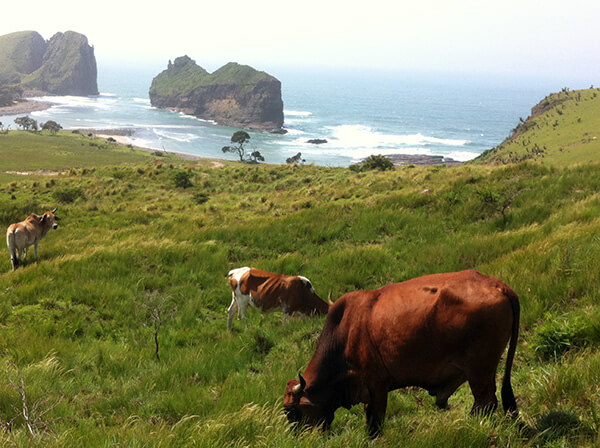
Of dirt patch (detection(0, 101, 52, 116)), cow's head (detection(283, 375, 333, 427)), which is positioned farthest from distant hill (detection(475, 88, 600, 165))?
dirt patch (detection(0, 101, 52, 116))

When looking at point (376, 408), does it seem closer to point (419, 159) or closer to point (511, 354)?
point (511, 354)

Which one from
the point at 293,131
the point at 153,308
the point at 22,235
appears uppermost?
the point at 293,131

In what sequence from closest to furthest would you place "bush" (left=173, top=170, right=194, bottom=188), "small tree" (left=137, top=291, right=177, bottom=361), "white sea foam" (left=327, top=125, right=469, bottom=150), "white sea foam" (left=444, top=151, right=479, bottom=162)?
"small tree" (left=137, top=291, right=177, bottom=361), "bush" (left=173, top=170, right=194, bottom=188), "white sea foam" (left=444, top=151, right=479, bottom=162), "white sea foam" (left=327, top=125, right=469, bottom=150)

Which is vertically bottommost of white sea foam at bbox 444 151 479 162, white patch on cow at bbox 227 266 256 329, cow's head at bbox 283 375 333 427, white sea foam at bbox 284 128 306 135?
white patch on cow at bbox 227 266 256 329

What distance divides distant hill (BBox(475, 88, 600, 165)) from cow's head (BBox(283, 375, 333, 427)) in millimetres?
81882

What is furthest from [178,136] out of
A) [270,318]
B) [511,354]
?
[511,354]

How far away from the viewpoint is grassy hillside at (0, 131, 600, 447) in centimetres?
376

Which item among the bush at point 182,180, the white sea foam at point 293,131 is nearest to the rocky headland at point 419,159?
the white sea foam at point 293,131

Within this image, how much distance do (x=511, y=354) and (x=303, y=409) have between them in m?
2.22

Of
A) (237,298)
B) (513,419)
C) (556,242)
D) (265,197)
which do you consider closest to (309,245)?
(237,298)

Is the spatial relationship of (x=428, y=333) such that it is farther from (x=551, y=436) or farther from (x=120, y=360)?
(x=120, y=360)

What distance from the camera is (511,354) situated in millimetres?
3674

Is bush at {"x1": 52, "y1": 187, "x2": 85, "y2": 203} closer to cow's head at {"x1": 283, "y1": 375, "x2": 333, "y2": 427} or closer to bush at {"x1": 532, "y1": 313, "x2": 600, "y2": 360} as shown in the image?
cow's head at {"x1": 283, "y1": 375, "x2": 333, "y2": 427}

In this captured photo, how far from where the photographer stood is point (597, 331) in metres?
4.79
